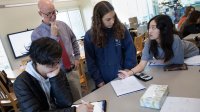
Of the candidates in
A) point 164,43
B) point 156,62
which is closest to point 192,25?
point 156,62

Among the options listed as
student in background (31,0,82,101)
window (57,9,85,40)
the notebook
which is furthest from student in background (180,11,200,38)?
window (57,9,85,40)

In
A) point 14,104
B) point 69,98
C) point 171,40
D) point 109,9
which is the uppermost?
point 109,9

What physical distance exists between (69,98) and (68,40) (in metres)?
0.90

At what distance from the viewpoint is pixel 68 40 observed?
87.6 inches

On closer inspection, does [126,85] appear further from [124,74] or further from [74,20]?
[74,20]

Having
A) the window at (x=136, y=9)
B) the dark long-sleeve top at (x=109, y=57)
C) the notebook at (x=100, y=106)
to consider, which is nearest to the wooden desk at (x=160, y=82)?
the notebook at (x=100, y=106)

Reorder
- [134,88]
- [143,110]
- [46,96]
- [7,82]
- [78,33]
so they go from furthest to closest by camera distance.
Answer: [78,33] → [7,82] → [134,88] → [46,96] → [143,110]

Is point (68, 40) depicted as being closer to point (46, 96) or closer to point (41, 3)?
point (41, 3)

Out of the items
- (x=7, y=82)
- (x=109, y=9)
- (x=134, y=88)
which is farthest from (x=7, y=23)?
(x=134, y=88)

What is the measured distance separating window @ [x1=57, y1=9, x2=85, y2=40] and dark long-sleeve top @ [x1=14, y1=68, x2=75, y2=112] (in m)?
6.16

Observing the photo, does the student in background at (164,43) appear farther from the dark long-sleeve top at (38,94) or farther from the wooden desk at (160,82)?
the dark long-sleeve top at (38,94)

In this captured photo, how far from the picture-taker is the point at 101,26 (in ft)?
5.98

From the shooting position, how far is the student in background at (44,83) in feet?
4.04

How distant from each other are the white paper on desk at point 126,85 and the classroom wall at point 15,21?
4.41m
